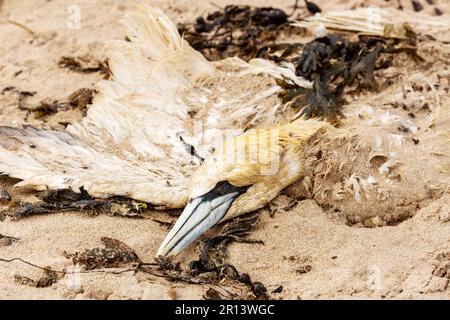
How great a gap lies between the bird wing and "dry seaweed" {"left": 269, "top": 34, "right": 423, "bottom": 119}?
0.42ft

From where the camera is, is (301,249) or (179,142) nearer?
(301,249)

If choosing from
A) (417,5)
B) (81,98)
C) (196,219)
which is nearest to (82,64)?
(81,98)

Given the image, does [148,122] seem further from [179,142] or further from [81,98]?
[81,98]

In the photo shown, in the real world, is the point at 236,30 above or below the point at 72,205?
below

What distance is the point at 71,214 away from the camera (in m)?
4.65

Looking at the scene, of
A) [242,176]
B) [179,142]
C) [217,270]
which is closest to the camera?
[217,270]

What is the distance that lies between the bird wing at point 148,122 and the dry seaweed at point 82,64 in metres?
0.69

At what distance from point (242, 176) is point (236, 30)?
2313 millimetres

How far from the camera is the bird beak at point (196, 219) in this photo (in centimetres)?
433

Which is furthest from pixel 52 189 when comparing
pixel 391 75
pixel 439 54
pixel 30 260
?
pixel 439 54

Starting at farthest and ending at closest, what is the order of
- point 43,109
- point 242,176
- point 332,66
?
point 43,109 → point 332,66 → point 242,176

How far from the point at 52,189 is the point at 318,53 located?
1988 mm

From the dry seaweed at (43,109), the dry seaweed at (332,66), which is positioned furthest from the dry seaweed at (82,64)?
the dry seaweed at (332,66)

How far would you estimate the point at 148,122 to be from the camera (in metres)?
5.18
